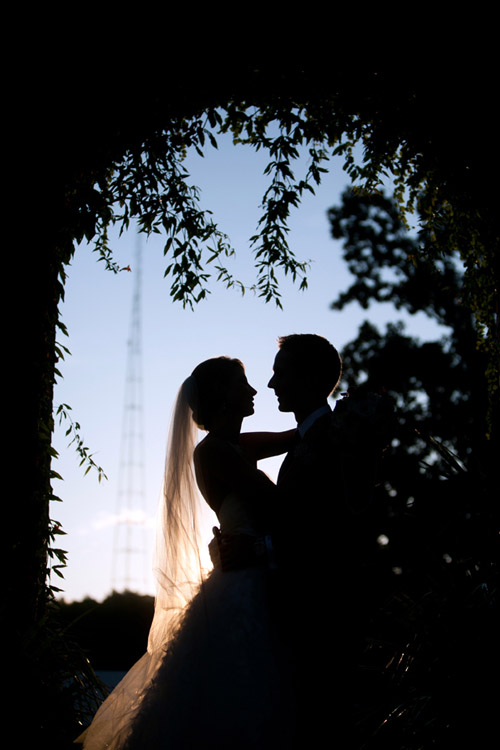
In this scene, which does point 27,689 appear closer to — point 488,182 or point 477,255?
point 488,182

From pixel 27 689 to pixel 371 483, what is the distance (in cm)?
226

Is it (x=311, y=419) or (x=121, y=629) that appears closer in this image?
(x=311, y=419)

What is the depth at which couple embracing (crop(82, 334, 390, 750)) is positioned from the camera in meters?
3.52

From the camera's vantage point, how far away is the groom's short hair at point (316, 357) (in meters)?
4.50

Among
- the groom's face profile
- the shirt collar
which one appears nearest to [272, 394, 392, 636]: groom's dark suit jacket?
the shirt collar

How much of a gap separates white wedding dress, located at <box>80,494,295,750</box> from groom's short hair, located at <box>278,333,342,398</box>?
1.03m

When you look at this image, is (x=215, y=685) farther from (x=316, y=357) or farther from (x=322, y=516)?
(x=316, y=357)

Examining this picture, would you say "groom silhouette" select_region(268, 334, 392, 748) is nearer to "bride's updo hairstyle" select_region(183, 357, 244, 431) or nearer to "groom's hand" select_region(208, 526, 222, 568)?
"groom's hand" select_region(208, 526, 222, 568)

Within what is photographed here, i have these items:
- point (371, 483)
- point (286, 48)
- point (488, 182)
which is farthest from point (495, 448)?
point (286, 48)

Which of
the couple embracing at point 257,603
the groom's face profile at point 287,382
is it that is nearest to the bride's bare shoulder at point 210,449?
the couple embracing at point 257,603

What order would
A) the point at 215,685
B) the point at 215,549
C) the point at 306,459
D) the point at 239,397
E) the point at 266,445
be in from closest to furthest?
the point at 215,685, the point at 306,459, the point at 215,549, the point at 239,397, the point at 266,445

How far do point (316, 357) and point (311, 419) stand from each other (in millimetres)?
446

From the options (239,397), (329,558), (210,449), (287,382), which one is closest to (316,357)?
(287,382)

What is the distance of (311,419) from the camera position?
14.1ft
